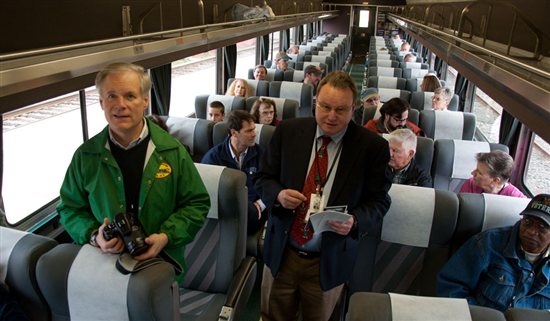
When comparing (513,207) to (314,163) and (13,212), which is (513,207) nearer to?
(314,163)

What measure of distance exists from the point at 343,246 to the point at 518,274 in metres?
0.90

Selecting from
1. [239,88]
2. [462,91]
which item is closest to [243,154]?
[239,88]

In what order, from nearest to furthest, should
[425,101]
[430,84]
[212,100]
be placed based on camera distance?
[212,100] < [425,101] < [430,84]

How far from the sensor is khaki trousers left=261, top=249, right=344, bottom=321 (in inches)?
85.9

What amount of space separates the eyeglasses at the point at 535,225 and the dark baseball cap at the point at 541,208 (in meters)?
0.03

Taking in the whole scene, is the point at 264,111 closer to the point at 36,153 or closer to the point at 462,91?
Answer: the point at 36,153

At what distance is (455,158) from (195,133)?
7.85ft

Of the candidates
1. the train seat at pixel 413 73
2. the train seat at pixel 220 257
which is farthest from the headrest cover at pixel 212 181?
the train seat at pixel 413 73

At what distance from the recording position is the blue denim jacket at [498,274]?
2.13m

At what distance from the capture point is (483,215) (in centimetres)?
234

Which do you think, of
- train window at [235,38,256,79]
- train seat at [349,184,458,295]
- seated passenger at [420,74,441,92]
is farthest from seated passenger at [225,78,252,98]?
train window at [235,38,256,79]

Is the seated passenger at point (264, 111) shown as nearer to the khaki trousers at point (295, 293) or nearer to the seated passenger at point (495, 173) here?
the seated passenger at point (495, 173)

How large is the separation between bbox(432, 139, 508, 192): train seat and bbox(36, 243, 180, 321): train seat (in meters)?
2.91

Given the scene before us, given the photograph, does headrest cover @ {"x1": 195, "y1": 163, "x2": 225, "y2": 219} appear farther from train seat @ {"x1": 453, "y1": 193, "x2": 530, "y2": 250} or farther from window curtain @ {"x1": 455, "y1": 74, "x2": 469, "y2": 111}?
window curtain @ {"x1": 455, "y1": 74, "x2": 469, "y2": 111}
